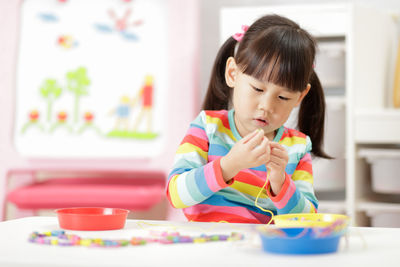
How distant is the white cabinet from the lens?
203cm

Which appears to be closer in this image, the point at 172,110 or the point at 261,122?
the point at 261,122

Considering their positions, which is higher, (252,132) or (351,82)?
(351,82)

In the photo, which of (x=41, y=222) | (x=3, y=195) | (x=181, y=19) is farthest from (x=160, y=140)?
(x=41, y=222)

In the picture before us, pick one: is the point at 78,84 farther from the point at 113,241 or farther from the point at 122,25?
the point at 113,241

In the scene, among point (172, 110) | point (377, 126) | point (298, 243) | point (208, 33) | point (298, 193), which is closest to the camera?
point (298, 243)

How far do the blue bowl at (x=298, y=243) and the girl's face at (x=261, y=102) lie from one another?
16.7 inches

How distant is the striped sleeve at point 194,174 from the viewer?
0.89 metres

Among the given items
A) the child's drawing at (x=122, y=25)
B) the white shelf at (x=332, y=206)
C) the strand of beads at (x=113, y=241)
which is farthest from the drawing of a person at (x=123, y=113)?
the strand of beads at (x=113, y=241)

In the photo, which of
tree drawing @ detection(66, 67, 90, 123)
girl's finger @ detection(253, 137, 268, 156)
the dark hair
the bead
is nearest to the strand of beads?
the bead

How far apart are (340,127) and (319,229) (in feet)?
5.19

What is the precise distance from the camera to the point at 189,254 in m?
0.57

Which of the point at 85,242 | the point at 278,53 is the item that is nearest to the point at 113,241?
the point at 85,242

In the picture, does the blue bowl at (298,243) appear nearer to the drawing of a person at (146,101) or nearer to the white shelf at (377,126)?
the white shelf at (377,126)

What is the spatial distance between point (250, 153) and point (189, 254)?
273 mm
